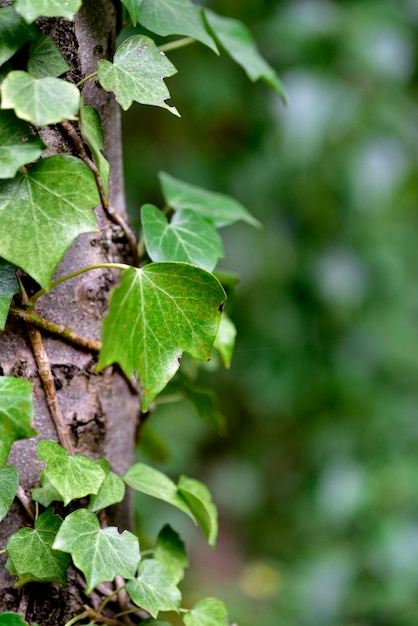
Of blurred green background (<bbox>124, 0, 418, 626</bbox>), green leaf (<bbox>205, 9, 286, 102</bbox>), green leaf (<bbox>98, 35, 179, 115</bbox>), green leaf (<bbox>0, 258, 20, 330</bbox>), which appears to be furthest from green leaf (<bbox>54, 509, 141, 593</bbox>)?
blurred green background (<bbox>124, 0, 418, 626</bbox>)

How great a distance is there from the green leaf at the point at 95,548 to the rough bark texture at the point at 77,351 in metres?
0.04

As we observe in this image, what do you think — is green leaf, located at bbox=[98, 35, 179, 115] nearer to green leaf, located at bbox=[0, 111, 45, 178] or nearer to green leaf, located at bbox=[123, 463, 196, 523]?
green leaf, located at bbox=[0, 111, 45, 178]

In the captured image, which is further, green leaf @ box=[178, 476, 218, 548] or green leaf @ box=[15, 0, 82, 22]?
green leaf @ box=[178, 476, 218, 548]

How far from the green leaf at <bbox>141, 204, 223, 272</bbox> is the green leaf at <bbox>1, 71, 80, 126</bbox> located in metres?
0.12

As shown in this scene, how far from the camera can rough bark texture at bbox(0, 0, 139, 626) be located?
44 cm

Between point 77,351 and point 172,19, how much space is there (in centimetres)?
23

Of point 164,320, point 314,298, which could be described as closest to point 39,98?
point 164,320

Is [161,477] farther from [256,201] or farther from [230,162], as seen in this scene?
[230,162]

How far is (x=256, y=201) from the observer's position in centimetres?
184

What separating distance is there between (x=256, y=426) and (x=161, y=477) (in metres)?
1.93

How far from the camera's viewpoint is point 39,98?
0.37 m

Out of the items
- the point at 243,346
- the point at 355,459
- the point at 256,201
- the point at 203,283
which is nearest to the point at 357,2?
the point at 256,201

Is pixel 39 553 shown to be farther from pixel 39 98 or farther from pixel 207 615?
pixel 39 98

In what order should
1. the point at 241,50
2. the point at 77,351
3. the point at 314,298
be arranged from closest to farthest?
the point at 77,351
the point at 241,50
the point at 314,298
